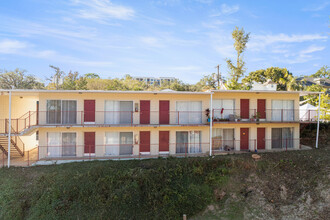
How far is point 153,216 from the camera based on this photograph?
958 centimetres

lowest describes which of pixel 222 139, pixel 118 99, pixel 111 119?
pixel 222 139

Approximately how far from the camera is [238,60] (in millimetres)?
26359

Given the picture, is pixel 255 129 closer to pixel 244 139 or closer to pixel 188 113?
pixel 244 139

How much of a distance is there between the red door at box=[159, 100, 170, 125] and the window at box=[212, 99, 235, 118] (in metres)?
4.22

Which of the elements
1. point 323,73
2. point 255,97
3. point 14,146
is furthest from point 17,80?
point 323,73

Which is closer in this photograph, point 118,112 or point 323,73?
point 118,112

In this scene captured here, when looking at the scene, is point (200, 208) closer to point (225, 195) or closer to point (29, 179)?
point (225, 195)

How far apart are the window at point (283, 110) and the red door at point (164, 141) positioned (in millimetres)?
10172

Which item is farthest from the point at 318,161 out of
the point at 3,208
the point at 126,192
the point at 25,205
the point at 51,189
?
the point at 3,208

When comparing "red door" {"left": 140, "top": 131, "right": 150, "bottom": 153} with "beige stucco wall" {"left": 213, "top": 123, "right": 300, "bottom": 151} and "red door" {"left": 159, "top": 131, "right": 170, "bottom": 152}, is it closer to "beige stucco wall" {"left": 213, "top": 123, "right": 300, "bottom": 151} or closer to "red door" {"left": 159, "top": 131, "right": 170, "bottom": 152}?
"red door" {"left": 159, "top": 131, "right": 170, "bottom": 152}

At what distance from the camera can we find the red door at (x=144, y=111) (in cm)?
1568

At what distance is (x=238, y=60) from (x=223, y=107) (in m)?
12.8

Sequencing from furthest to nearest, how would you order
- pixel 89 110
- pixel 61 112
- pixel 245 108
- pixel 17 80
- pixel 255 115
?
pixel 17 80
pixel 245 108
pixel 255 115
pixel 89 110
pixel 61 112

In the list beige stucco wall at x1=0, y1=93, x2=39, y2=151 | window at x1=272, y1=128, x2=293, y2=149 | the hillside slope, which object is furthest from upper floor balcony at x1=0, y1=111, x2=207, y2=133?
window at x1=272, y1=128, x2=293, y2=149
